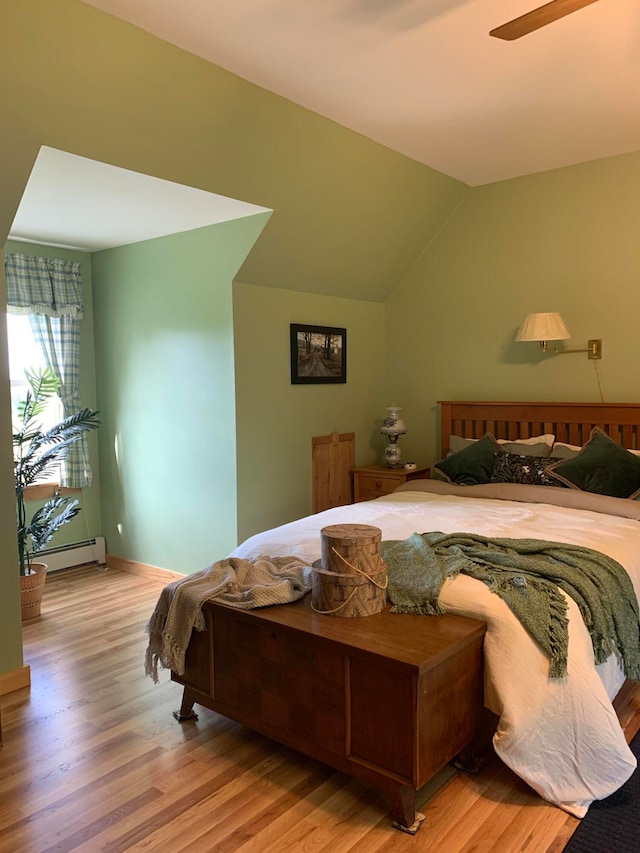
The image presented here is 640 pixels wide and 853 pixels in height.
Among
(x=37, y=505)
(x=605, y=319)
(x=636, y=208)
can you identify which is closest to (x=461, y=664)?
(x=605, y=319)

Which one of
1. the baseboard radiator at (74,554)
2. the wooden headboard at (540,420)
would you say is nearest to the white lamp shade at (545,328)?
the wooden headboard at (540,420)

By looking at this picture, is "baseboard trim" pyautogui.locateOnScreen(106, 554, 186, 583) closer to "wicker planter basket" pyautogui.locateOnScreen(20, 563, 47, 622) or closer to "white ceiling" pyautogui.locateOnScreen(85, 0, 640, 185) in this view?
"wicker planter basket" pyautogui.locateOnScreen(20, 563, 47, 622)

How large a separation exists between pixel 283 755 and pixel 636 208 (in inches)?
143

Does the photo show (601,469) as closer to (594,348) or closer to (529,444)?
(529,444)

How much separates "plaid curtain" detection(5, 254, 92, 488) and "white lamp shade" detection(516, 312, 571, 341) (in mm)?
3178

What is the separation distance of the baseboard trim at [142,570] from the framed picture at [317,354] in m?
1.62

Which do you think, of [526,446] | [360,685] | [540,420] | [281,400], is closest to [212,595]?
[360,685]

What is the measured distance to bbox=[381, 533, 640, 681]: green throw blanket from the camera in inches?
88.1

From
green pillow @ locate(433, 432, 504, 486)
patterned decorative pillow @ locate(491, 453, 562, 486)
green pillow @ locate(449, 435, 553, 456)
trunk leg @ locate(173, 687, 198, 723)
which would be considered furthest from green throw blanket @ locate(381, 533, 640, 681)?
green pillow @ locate(449, 435, 553, 456)

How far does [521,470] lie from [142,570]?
2.77m

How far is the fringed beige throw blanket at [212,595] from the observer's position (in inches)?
95.9

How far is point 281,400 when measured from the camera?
14.3 ft

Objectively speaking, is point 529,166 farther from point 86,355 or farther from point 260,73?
point 86,355

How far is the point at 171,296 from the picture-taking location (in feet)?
14.4
